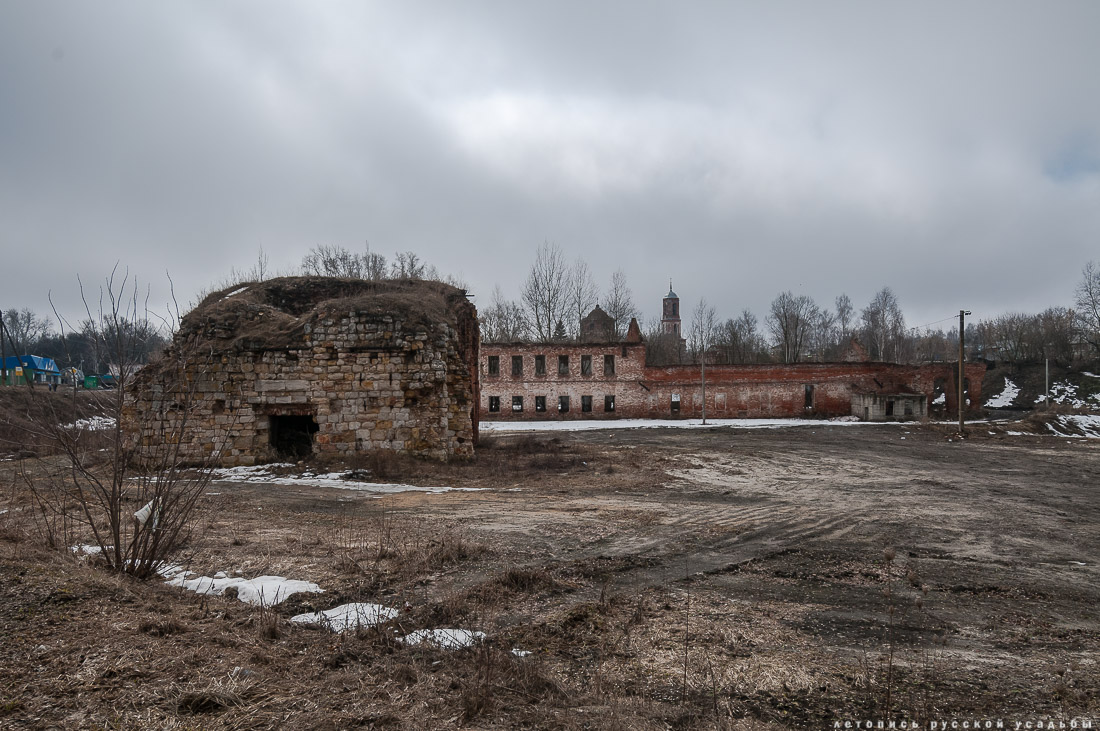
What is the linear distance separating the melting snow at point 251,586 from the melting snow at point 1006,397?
190 ft

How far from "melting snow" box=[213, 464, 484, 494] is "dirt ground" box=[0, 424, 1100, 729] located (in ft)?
5.01

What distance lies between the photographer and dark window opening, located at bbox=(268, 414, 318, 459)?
50.4 ft

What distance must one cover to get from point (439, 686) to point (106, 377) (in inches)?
173

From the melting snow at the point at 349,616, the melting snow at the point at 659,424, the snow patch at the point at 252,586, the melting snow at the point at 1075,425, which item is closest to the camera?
the melting snow at the point at 349,616

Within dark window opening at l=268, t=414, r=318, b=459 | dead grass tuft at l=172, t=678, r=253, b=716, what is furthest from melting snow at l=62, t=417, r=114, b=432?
dark window opening at l=268, t=414, r=318, b=459

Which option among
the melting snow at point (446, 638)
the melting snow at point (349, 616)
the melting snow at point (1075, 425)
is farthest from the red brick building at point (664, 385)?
the melting snow at point (446, 638)

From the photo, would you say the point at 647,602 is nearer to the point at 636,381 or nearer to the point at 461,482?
the point at 461,482

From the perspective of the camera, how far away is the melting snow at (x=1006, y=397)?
49644mm

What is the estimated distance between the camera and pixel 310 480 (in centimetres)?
1297

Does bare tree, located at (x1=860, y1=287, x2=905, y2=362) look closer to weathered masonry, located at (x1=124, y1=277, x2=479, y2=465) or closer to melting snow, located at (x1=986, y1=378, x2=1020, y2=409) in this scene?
melting snow, located at (x1=986, y1=378, x2=1020, y2=409)

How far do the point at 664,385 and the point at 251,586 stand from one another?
121ft

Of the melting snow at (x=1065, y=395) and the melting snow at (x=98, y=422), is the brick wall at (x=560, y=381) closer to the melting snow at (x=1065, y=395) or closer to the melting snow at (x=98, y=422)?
the melting snow at (x=1065, y=395)

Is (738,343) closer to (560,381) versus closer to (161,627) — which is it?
(560,381)

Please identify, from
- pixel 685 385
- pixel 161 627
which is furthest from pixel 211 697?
pixel 685 385
